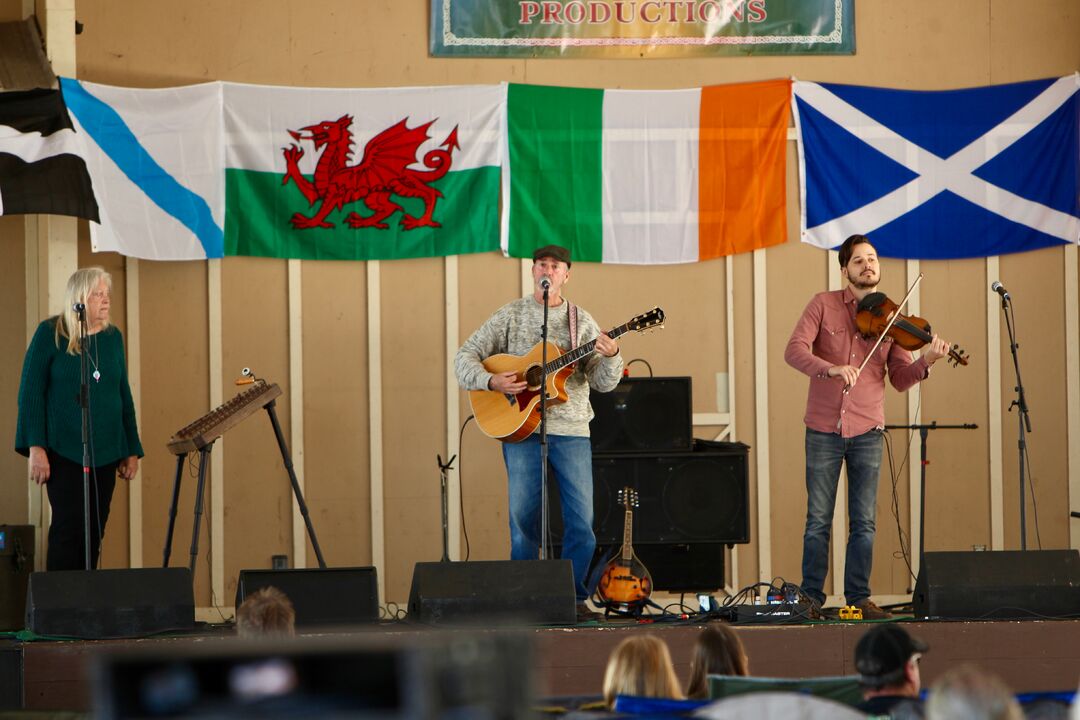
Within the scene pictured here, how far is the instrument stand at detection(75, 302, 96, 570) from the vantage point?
5164 millimetres

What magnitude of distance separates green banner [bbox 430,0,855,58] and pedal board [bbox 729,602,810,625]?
11.7 feet

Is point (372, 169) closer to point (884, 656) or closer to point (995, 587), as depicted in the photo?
point (995, 587)

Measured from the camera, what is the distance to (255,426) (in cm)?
729

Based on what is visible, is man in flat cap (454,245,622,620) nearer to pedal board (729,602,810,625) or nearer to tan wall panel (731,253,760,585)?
pedal board (729,602,810,625)

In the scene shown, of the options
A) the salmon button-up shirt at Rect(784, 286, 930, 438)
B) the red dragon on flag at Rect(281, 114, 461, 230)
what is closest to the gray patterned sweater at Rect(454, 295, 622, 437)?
the salmon button-up shirt at Rect(784, 286, 930, 438)

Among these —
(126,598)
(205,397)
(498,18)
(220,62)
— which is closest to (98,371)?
(126,598)

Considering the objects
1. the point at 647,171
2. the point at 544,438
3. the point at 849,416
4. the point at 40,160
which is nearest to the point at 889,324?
the point at 849,416

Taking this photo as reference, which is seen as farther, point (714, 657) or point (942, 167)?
point (942, 167)

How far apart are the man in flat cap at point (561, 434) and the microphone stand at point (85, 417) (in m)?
1.57

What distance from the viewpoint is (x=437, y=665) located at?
5.37 ft

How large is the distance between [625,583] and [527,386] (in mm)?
945

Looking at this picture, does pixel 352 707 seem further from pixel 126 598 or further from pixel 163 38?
pixel 163 38

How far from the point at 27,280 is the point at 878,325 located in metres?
4.28

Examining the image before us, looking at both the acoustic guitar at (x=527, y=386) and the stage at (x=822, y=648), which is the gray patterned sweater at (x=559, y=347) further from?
the stage at (x=822, y=648)
